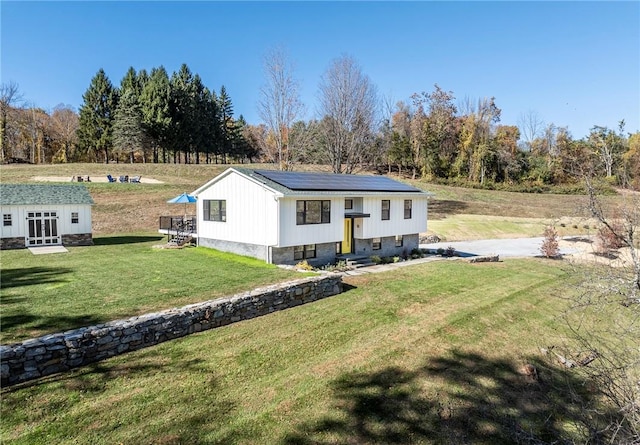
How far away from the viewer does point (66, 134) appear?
182 ft

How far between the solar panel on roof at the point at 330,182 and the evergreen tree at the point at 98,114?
4427cm

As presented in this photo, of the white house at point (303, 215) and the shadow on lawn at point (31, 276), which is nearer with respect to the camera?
the shadow on lawn at point (31, 276)

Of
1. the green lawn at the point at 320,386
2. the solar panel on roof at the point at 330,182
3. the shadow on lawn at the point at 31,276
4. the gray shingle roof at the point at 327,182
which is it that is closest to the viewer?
the green lawn at the point at 320,386

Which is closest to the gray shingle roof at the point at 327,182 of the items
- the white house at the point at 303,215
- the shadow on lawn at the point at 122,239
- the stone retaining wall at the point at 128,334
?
the white house at the point at 303,215

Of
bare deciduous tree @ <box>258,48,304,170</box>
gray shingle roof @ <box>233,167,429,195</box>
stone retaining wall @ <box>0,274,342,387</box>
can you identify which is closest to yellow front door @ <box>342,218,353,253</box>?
gray shingle roof @ <box>233,167,429,195</box>

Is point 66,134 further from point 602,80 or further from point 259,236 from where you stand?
point 602,80

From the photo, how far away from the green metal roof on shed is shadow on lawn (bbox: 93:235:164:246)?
2.40 meters

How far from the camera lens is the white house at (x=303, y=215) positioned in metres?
14.7

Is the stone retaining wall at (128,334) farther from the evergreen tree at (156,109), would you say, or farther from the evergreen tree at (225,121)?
the evergreen tree at (225,121)

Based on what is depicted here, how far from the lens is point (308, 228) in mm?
15266

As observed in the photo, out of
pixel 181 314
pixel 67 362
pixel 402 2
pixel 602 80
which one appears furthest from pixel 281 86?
pixel 67 362

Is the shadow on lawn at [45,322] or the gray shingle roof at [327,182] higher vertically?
the gray shingle roof at [327,182]

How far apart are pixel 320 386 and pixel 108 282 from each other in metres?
7.94

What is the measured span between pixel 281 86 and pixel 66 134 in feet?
150
